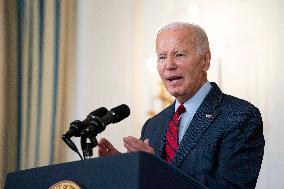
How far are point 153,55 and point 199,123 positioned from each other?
2.34 meters

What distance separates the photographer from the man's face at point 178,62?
6.53 ft

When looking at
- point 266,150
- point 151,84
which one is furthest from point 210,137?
point 151,84

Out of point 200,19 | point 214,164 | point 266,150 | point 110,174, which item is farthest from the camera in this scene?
point 200,19

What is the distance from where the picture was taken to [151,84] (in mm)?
4145

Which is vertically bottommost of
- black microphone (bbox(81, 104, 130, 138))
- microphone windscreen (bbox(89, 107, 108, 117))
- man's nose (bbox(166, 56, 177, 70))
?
black microphone (bbox(81, 104, 130, 138))

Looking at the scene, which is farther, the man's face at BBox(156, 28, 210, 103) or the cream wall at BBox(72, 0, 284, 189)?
the cream wall at BBox(72, 0, 284, 189)

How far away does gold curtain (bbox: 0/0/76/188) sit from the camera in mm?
3361

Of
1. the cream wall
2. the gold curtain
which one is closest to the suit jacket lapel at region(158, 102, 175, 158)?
the cream wall

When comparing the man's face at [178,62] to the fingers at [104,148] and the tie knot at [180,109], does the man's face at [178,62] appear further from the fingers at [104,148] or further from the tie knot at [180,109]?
the fingers at [104,148]

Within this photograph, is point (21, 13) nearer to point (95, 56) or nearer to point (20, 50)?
point (20, 50)

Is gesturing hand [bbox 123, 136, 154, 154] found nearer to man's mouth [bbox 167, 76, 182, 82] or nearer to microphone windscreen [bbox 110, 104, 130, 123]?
microphone windscreen [bbox 110, 104, 130, 123]

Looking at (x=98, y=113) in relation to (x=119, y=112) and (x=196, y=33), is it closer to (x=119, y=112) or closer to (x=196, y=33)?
(x=119, y=112)

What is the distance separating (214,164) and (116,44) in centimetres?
259

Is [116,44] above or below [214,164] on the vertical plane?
above
